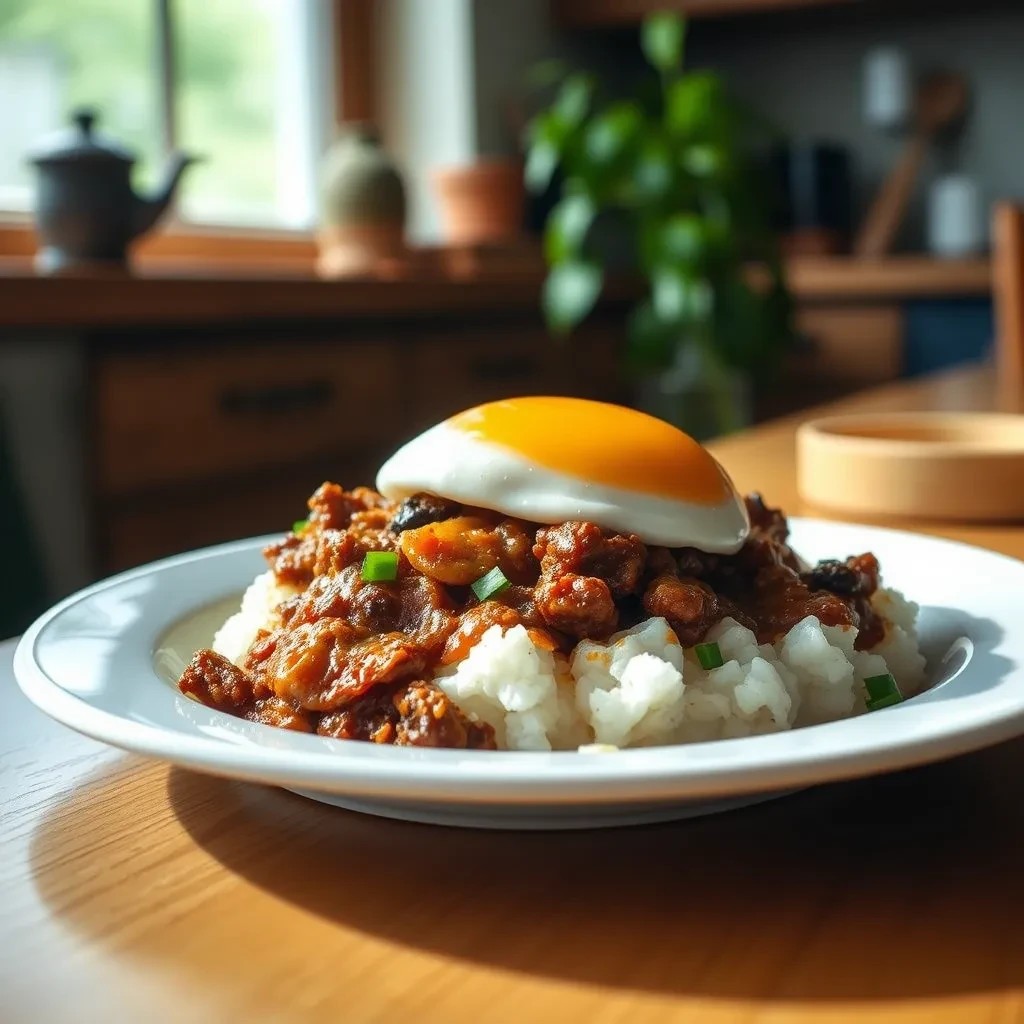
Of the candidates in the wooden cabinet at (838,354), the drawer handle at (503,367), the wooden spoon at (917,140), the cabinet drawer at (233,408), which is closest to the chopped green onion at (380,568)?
the cabinet drawer at (233,408)

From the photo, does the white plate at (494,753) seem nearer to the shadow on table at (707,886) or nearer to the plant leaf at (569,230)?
the shadow on table at (707,886)

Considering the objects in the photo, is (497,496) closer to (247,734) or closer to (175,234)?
(247,734)

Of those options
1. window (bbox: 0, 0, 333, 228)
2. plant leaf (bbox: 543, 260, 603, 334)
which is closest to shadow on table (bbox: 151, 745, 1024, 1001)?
window (bbox: 0, 0, 333, 228)

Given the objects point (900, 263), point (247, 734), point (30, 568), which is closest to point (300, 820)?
point (247, 734)

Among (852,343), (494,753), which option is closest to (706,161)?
(852,343)

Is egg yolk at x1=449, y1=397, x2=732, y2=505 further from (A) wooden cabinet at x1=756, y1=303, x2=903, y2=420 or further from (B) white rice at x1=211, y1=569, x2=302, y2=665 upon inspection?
(A) wooden cabinet at x1=756, y1=303, x2=903, y2=420
